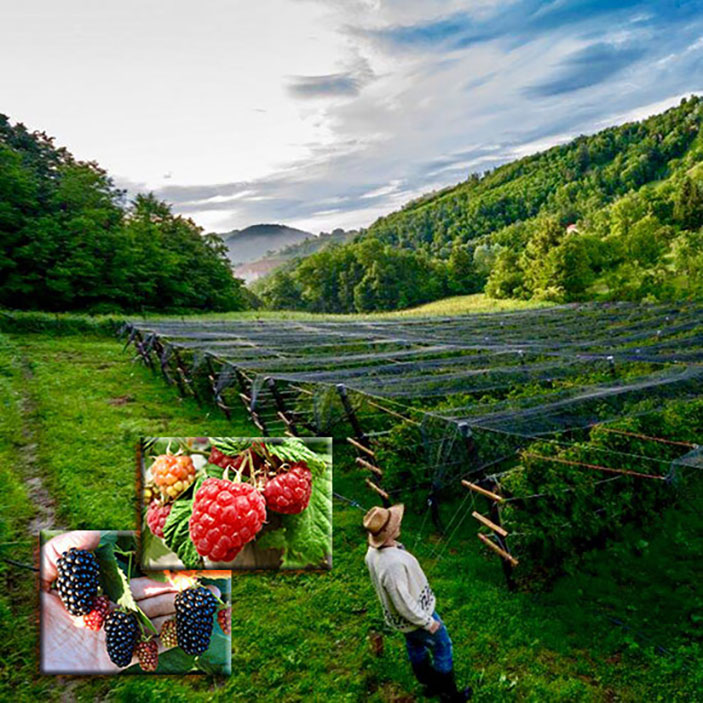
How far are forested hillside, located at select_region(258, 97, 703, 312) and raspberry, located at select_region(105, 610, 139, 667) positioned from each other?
39669 millimetres

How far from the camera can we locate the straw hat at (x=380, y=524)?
3.36 metres

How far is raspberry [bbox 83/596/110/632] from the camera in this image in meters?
2.25

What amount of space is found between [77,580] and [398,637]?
10.8ft

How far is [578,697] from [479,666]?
0.77 meters

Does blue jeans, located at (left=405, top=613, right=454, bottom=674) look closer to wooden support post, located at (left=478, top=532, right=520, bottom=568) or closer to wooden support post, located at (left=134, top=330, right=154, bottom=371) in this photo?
wooden support post, located at (left=478, top=532, right=520, bottom=568)

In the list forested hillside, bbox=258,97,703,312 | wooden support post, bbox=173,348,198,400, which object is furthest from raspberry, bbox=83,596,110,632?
forested hillside, bbox=258,97,703,312

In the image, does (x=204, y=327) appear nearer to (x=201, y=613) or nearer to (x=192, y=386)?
(x=192, y=386)

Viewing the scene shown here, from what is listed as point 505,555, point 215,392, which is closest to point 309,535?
point 505,555

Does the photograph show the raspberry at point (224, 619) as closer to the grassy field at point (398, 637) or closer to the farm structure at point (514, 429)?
the grassy field at point (398, 637)

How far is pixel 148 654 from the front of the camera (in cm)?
228

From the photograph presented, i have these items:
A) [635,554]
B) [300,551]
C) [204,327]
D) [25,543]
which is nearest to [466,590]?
[635,554]

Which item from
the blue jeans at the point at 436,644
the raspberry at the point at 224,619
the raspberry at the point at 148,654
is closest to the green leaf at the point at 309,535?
the raspberry at the point at 224,619

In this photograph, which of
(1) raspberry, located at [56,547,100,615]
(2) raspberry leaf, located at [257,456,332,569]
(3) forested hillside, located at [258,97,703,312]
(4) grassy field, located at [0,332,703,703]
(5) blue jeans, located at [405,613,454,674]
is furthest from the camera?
(3) forested hillside, located at [258,97,703,312]

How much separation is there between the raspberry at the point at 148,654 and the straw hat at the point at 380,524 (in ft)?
4.83
